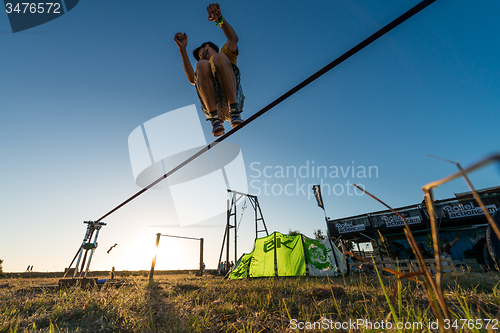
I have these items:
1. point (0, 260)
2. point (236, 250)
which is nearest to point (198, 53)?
point (236, 250)

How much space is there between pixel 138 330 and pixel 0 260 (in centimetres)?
2636

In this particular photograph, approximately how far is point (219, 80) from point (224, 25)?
2.35 feet

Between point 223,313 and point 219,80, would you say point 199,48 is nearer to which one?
point 219,80

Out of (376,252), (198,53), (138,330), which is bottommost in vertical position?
(138,330)

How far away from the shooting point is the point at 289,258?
750 centimetres

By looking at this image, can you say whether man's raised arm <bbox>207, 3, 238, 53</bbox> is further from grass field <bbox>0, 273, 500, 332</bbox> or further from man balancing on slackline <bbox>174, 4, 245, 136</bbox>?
grass field <bbox>0, 273, 500, 332</bbox>

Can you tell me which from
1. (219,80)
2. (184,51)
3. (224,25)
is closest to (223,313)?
(219,80)

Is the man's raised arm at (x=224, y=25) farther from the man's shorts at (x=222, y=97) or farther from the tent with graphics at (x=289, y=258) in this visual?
the tent with graphics at (x=289, y=258)

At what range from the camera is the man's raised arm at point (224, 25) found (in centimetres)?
257

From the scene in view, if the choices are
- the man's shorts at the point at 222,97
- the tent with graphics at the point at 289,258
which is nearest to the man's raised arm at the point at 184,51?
the man's shorts at the point at 222,97

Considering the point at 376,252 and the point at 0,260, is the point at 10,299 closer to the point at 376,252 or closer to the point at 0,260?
the point at 376,252

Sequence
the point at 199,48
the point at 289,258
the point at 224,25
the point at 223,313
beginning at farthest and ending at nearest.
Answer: the point at 289,258, the point at 199,48, the point at 224,25, the point at 223,313

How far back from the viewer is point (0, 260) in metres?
17.9

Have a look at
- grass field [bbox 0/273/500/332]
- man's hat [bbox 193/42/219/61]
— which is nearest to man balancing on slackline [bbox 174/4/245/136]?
man's hat [bbox 193/42/219/61]
